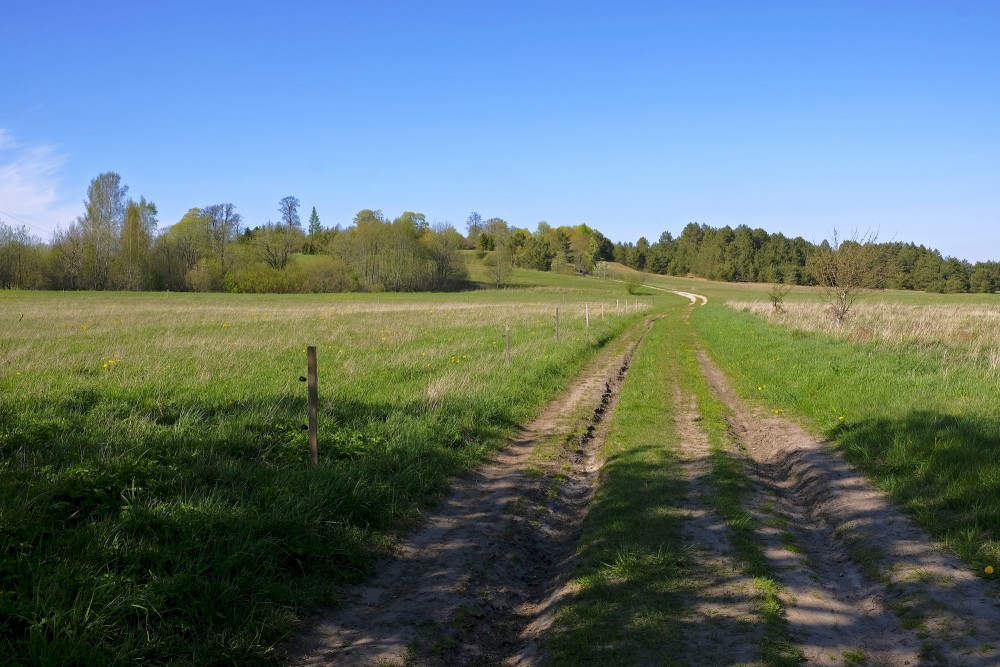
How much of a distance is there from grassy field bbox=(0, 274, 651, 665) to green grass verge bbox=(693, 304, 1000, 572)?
480 cm

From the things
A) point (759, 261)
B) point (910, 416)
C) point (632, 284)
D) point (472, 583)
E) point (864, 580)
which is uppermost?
point (759, 261)

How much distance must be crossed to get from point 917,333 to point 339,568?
72.9 ft

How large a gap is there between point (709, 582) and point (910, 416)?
6.02m

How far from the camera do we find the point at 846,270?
26719 mm

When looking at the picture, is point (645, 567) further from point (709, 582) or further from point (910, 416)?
point (910, 416)

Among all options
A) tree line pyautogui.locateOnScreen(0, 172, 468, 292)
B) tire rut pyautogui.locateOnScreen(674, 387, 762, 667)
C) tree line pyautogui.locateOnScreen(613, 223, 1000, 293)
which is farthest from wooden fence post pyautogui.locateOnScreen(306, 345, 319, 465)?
tree line pyautogui.locateOnScreen(0, 172, 468, 292)

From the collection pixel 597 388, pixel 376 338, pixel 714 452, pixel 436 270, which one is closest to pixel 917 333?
pixel 597 388

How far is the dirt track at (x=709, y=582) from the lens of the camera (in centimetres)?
391

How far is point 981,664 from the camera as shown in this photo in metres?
3.49

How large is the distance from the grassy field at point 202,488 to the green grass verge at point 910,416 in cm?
480

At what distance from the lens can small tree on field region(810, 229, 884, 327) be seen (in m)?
26.4

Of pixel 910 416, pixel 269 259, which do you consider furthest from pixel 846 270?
pixel 269 259

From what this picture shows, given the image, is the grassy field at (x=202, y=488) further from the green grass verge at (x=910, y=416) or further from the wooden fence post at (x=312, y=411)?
the green grass verge at (x=910, y=416)

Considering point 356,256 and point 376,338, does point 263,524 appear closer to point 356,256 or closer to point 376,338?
point 376,338
